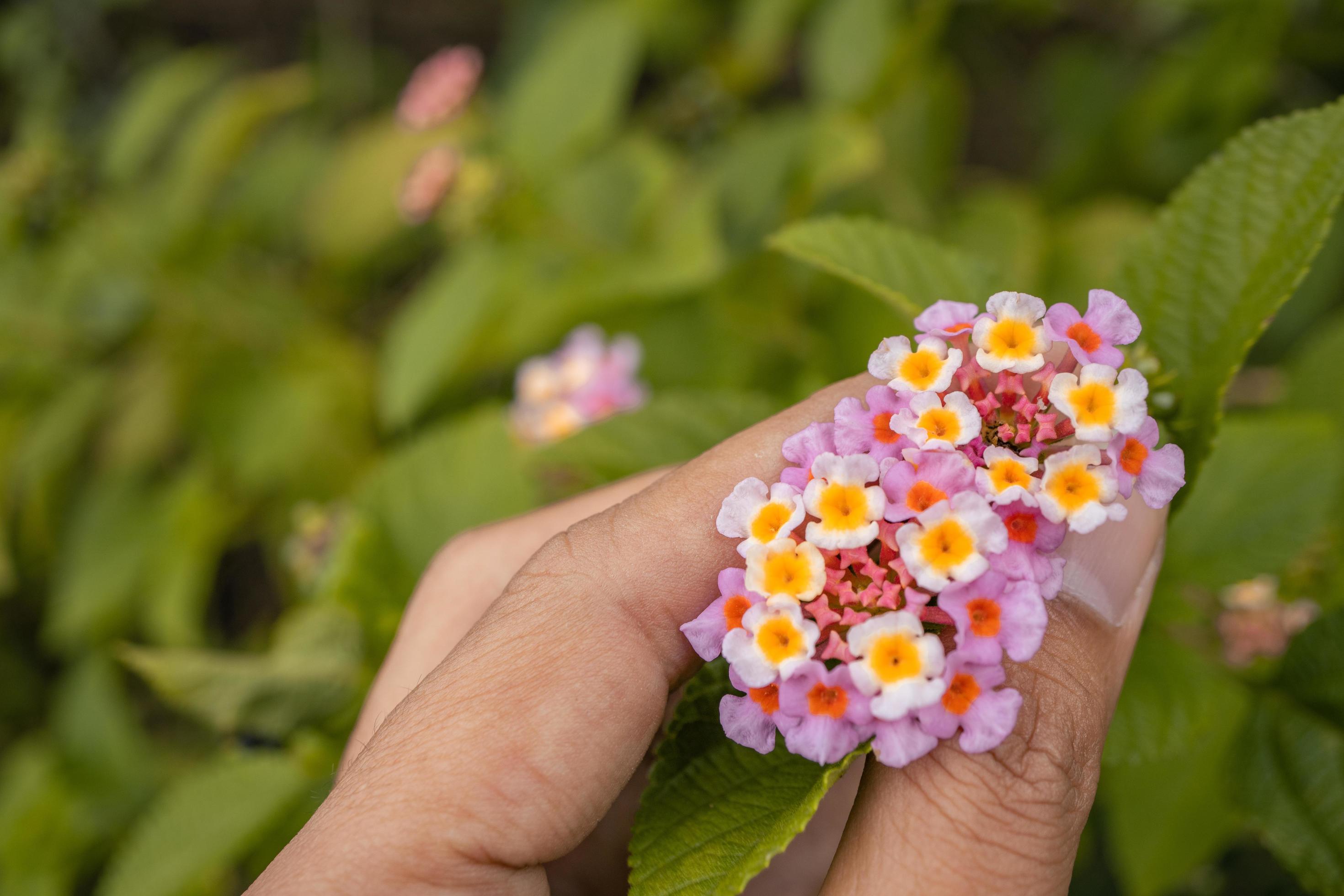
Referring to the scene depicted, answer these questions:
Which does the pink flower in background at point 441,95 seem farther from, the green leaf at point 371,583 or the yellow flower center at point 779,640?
the yellow flower center at point 779,640

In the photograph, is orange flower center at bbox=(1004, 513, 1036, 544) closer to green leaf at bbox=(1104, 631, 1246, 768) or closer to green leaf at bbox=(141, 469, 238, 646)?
green leaf at bbox=(1104, 631, 1246, 768)

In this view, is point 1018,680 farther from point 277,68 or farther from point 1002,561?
point 277,68

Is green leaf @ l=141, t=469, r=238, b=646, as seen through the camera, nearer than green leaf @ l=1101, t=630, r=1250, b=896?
No

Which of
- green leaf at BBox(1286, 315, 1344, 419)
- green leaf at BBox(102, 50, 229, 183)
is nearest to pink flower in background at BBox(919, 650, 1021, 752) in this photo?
green leaf at BBox(1286, 315, 1344, 419)

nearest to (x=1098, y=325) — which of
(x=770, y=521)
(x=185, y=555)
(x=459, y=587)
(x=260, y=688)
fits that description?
(x=770, y=521)

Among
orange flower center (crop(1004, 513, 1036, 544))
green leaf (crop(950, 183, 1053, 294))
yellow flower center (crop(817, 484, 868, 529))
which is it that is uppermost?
yellow flower center (crop(817, 484, 868, 529))

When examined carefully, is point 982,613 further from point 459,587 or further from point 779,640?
point 459,587
